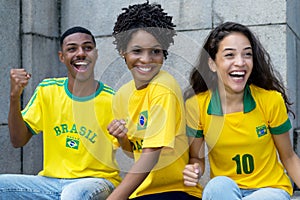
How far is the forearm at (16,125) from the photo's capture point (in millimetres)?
2753

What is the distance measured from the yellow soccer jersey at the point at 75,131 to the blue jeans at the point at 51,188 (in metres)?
0.07

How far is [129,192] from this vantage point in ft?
7.94

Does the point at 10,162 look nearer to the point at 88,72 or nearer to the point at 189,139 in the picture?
the point at 88,72

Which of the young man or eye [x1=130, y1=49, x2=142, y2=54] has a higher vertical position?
eye [x1=130, y1=49, x2=142, y2=54]

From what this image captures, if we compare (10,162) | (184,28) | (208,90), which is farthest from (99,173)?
(184,28)

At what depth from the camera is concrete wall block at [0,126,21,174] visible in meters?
3.69

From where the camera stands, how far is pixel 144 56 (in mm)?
2525

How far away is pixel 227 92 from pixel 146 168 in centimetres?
62

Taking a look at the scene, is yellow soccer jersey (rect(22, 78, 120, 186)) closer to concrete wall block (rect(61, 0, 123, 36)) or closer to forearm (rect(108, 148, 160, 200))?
forearm (rect(108, 148, 160, 200))

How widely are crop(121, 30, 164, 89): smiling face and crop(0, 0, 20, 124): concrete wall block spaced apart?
1493 mm

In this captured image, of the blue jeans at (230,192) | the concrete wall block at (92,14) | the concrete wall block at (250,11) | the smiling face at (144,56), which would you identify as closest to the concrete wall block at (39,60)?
the concrete wall block at (92,14)

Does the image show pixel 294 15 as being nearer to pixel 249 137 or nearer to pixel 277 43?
pixel 277 43

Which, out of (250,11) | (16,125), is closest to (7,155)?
(16,125)

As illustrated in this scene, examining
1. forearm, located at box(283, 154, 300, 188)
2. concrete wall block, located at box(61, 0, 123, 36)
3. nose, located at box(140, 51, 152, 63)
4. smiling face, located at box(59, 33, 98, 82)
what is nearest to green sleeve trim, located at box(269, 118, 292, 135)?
forearm, located at box(283, 154, 300, 188)
